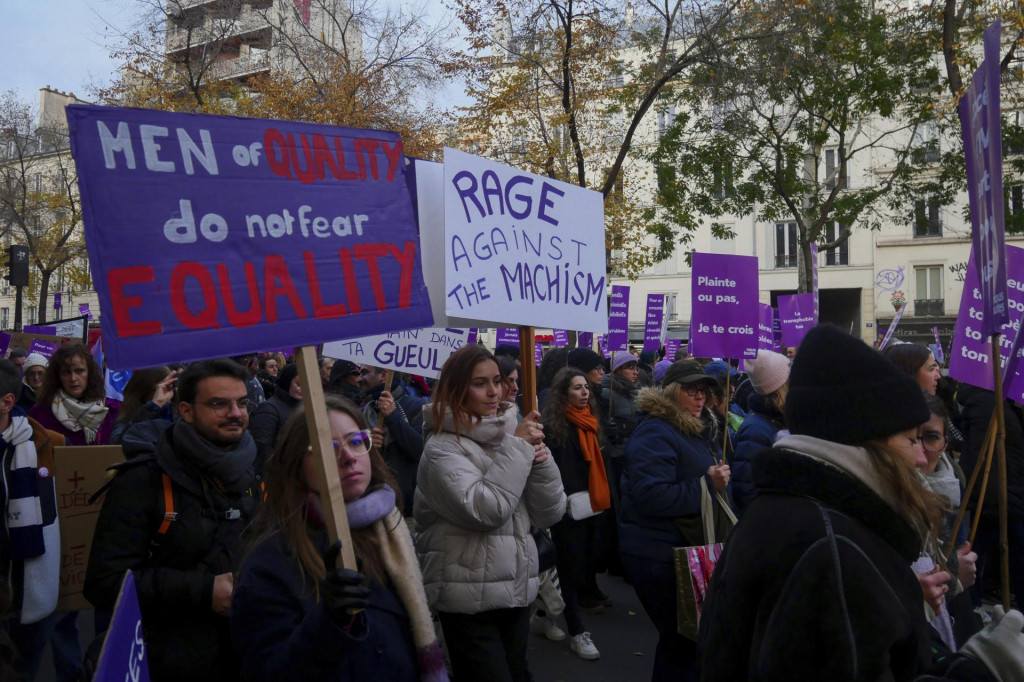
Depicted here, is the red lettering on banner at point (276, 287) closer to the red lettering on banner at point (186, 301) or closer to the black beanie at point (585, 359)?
the red lettering on banner at point (186, 301)

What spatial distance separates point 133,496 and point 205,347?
89cm

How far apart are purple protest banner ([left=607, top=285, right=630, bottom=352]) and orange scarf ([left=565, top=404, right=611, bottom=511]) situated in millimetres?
6207

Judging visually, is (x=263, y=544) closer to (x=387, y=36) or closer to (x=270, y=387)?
Result: (x=270, y=387)

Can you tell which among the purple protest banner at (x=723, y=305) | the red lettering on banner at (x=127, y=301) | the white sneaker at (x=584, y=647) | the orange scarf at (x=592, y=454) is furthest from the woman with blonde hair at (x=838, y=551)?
the purple protest banner at (x=723, y=305)

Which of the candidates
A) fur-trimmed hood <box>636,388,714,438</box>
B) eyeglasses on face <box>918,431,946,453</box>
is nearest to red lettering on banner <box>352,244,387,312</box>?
fur-trimmed hood <box>636,388,714,438</box>

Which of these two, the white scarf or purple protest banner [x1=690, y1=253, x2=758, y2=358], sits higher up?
purple protest banner [x1=690, y1=253, x2=758, y2=358]

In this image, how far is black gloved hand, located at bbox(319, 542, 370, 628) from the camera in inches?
80.2

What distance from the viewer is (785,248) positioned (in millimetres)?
42938

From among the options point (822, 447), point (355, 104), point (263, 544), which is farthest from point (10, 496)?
point (355, 104)

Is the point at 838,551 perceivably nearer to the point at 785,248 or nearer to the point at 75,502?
the point at 75,502

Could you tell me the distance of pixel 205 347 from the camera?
2.19 m

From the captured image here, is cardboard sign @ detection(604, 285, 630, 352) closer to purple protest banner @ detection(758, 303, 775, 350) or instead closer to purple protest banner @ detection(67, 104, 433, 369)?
purple protest banner @ detection(758, 303, 775, 350)

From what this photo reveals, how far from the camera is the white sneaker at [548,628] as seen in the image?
5810 millimetres

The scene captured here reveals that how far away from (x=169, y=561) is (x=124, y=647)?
127 cm
